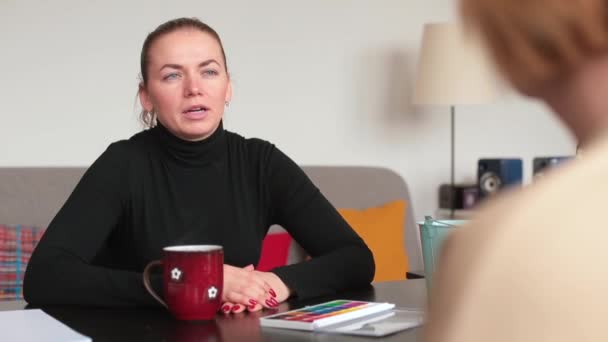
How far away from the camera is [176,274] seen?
1.33 metres

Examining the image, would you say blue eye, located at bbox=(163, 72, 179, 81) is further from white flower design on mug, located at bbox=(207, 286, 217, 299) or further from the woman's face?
white flower design on mug, located at bbox=(207, 286, 217, 299)

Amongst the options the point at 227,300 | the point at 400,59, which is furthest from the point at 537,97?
the point at 400,59

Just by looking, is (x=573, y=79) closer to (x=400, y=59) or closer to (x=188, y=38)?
(x=188, y=38)

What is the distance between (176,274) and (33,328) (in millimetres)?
214

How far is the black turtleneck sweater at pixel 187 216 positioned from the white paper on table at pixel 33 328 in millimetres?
215

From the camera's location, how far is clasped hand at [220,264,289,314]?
144 centimetres

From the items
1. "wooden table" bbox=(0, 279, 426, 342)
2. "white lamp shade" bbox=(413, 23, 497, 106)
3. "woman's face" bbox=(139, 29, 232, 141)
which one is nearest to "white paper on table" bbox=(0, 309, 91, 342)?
"wooden table" bbox=(0, 279, 426, 342)

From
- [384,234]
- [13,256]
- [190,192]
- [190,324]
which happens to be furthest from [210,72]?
[384,234]

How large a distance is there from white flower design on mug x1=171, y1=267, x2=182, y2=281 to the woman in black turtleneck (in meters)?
0.37

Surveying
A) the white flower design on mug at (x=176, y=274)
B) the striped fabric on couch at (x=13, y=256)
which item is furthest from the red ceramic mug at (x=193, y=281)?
the striped fabric on couch at (x=13, y=256)

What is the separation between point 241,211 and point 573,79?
139cm

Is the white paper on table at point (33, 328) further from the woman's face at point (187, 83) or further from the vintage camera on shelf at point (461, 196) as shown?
the vintage camera on shelf at point (461, 196)

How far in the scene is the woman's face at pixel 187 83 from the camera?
185 centimetres

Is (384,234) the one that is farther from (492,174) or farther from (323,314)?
(323,314)
